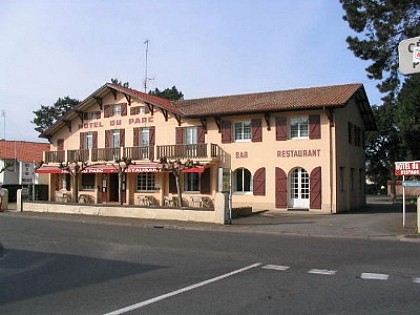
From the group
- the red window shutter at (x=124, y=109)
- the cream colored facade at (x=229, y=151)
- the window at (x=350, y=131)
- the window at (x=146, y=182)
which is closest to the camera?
the cream colored facade at (x=229, y=151)

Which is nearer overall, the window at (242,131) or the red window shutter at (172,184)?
the window at (242,131)

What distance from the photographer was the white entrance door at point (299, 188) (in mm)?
28344

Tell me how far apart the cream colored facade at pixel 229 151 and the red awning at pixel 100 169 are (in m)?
0.07

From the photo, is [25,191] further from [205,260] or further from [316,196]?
[205,260]

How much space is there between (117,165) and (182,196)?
4.83 metres

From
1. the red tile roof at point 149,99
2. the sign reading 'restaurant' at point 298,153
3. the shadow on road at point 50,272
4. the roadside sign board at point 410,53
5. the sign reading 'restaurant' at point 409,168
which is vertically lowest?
the shadow on road at point 50,272

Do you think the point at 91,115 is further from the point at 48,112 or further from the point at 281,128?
the point at 48,112

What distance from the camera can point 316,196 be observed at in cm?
2767

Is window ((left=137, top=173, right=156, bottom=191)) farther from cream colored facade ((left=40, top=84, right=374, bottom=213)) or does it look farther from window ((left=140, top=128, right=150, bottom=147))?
window ((left=140, top=128, right=150, bottom=147))

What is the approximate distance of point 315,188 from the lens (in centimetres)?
2772

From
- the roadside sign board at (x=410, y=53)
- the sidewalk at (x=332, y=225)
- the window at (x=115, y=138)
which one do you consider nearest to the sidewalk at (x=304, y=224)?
the sidewalk at (x=332, y=225)

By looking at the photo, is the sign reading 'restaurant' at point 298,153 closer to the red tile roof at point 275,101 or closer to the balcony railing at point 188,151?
the red tile roof at point 275,101

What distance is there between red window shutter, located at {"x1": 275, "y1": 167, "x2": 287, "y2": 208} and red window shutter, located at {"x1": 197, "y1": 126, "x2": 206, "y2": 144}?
5.28 m

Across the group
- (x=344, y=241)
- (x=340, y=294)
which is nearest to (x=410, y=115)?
(x=344, y=241)
